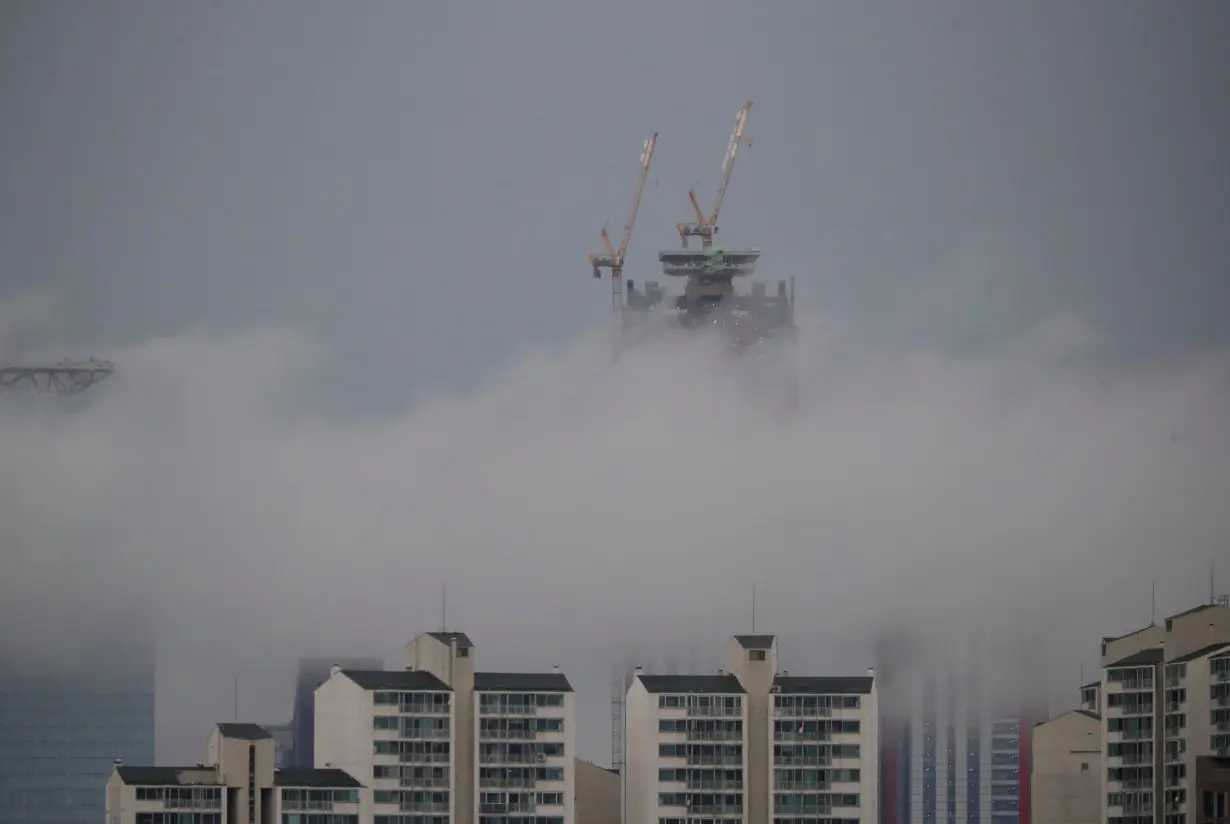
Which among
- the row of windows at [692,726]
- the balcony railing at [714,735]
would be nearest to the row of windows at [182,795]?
the row of windows at [692,726]

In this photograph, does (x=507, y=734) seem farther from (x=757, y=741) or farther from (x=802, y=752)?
(x=802, y=752)

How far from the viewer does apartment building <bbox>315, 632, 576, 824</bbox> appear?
15288 centimetres

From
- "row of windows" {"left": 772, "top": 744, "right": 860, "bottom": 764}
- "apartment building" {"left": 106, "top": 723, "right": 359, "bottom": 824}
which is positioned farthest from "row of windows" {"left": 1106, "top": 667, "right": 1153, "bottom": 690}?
"apartment building" {"left": 106, "top": 723, "right": 359, "bottom": 824}

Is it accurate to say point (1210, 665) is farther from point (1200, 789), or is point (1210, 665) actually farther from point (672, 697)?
point (672, 697)

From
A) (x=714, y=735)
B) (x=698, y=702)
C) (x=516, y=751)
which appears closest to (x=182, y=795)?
(x=516, y=751)

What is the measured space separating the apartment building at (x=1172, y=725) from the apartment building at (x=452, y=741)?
21.8m

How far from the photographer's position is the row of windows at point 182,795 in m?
147

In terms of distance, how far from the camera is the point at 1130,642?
163 m

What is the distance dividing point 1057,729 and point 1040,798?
10.2 feet

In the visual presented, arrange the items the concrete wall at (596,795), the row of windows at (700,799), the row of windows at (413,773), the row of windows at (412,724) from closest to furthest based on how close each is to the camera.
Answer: the row of windows at (413,773)
the row of windows at (412,724)
the row of windows at (700,799)
the concrete wall at (596,795)

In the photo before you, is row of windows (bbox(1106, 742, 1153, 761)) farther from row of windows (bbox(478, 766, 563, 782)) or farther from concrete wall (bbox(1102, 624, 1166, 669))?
row of windows (bbox(478, 766, 563, 782))

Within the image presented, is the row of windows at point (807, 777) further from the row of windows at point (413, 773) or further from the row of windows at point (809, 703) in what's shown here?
the row of windows at point (413, 773)

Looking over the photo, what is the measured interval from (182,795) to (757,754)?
2425 cm

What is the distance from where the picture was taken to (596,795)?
524 ft
